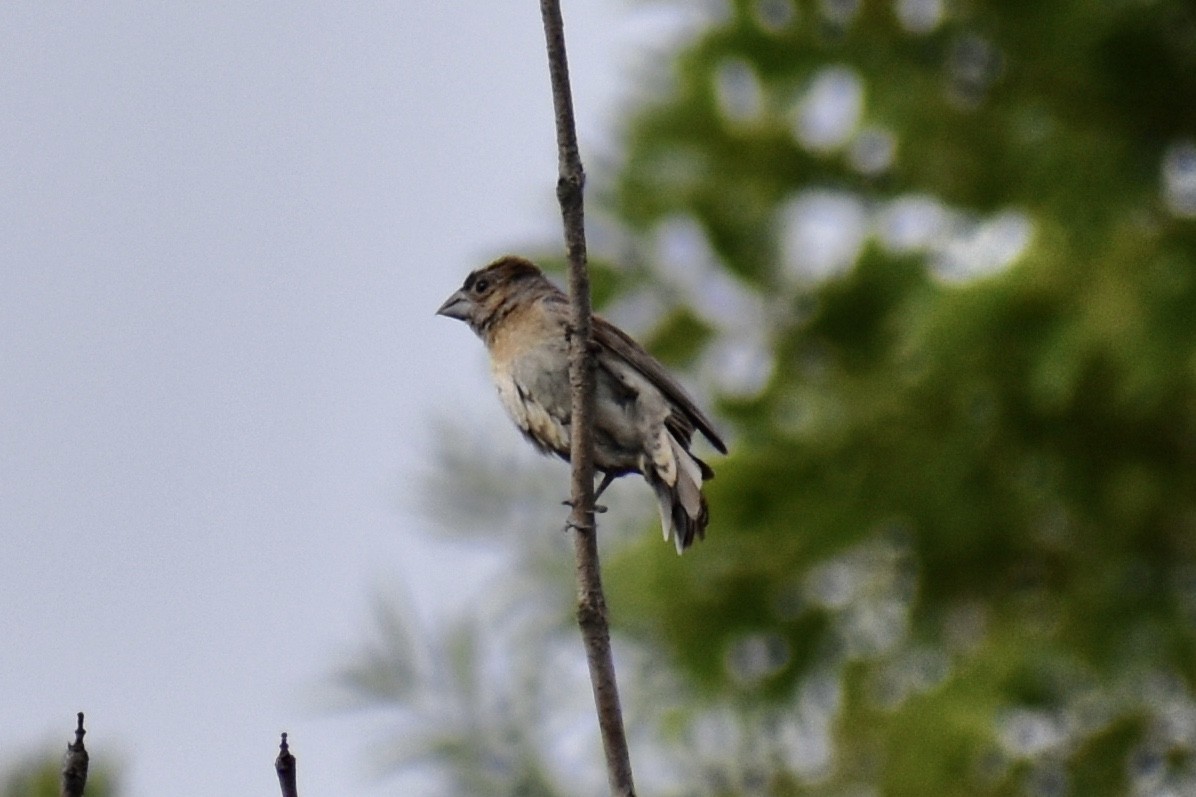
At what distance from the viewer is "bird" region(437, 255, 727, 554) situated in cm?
543

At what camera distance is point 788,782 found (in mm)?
8000

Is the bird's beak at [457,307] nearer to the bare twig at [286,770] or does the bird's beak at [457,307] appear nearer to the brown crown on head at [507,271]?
the brown crown on head at [507,271]

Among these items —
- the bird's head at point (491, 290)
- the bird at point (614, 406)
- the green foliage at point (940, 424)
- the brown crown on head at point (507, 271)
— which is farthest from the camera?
the green foliage at point (940, 424)

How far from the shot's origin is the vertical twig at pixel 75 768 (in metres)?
2.75

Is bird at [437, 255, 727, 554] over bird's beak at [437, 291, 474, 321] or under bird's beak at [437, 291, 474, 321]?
under

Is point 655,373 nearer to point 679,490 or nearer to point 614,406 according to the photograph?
point 614,406

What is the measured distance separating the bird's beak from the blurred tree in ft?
5.46

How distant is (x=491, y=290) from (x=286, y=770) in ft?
13.2

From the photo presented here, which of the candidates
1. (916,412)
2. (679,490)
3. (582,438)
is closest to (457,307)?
(679,490)

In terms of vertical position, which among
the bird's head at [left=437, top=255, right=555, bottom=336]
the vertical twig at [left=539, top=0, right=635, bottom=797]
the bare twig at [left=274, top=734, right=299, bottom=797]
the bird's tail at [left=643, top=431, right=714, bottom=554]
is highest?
the bird's head at [left=437, top=255, right=555, bottom=336]

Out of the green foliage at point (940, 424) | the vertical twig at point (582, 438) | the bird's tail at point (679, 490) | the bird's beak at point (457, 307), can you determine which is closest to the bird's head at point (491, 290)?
the bird's beak at point (457, 307)

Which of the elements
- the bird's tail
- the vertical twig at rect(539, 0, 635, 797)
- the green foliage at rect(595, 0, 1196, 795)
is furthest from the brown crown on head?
the vertical twig at rect(539, 0, 635, 797)

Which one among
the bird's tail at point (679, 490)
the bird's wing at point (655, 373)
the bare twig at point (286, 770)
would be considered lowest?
the bare twig at point (286, 770)

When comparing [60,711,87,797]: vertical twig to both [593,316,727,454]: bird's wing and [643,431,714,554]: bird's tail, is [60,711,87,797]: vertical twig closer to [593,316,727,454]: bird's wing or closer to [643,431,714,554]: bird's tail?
[643,431,714,554]: bird's tail
